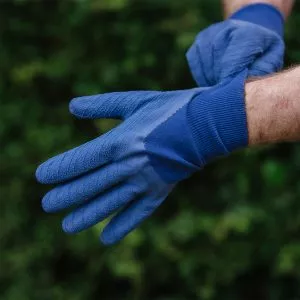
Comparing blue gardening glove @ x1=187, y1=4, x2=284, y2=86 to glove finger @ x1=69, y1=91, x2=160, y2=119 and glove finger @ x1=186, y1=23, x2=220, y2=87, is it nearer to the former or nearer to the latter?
glove finger @ x1=186, y1=23, x2=220, y2=87

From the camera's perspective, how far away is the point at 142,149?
1.13 meters

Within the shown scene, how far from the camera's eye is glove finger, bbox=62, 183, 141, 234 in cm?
115

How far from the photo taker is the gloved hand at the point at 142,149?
1145 mm

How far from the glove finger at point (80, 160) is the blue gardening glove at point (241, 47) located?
0.26 meters

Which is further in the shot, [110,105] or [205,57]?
[205,57]

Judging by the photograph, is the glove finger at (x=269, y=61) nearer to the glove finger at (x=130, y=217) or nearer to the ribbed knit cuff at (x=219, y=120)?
A: the ribbed knit cuff at (x=219, y=120)

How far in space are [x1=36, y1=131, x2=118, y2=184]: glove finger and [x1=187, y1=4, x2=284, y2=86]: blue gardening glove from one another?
26 centimetres

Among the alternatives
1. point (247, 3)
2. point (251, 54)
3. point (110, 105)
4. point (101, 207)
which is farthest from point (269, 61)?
point (101, 207)

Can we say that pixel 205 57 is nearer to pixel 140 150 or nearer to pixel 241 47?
pixel 241 47

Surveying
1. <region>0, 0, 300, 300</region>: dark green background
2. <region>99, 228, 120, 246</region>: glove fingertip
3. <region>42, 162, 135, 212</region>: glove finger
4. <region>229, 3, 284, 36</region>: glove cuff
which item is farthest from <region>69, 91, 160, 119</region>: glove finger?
<region>0, 0, 300, 300</region>: dark green background

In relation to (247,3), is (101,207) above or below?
below

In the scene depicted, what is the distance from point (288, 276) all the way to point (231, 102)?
0.96m

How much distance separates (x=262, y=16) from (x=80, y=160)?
505mm

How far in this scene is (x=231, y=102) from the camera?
3.79 feet
